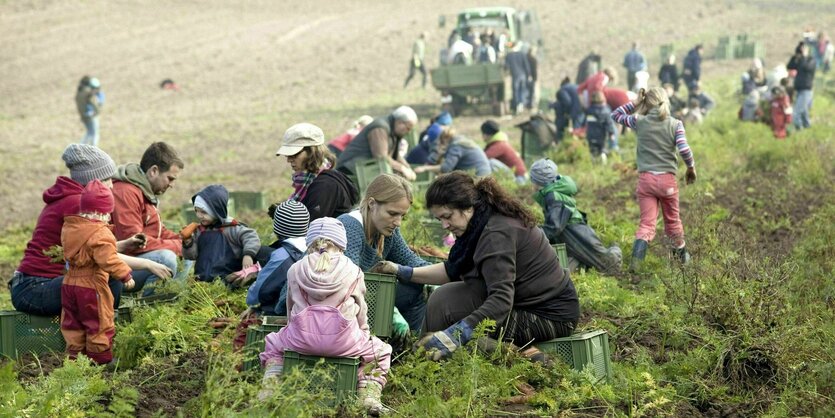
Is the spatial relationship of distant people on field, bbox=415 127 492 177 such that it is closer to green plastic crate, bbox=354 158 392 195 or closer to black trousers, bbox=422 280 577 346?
green plastic crate, bbox=354 158 392 195

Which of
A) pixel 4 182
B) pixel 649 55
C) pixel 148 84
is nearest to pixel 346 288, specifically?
pixel 4 182

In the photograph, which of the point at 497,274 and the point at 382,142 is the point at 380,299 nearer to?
the point at 497,274

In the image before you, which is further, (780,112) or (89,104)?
(89,104)

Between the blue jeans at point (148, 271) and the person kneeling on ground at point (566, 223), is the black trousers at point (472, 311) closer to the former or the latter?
the blue jeans at point (148, 271)

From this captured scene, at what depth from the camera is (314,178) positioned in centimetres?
763

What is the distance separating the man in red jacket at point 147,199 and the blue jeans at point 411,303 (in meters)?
2.03

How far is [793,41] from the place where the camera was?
40250 mm

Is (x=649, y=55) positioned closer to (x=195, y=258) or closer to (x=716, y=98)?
(x=716, y=98)

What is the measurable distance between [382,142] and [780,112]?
32.2ft

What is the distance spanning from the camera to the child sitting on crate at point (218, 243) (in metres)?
7.38

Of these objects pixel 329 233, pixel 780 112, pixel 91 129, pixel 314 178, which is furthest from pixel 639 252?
pixel 91 129

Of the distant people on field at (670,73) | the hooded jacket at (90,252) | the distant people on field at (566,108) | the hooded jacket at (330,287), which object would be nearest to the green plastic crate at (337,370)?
the hooded jacket at (330,287)

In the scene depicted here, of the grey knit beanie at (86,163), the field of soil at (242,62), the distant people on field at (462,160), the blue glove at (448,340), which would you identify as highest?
the grey knit beanie at (86,163)

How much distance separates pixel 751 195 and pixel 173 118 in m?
16.7
